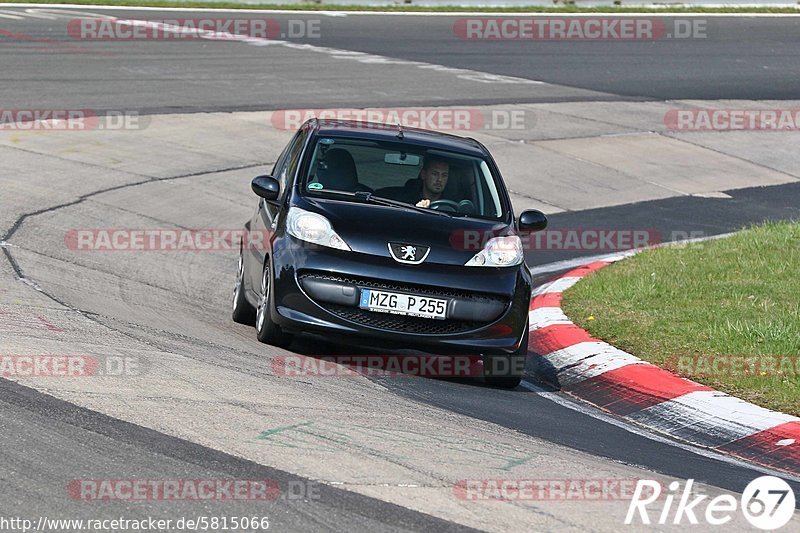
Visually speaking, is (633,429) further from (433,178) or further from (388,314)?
(433,178)

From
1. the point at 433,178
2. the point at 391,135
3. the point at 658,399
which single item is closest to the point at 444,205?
the point at 433,178

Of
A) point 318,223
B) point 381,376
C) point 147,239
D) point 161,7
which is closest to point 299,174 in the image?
point 318,223

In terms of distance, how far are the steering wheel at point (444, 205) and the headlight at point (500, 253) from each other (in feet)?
1.67

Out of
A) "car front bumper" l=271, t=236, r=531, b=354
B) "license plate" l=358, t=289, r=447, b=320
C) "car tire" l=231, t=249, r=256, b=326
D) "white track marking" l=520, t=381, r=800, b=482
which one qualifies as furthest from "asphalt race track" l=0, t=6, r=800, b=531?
"license plate" l=358, t=289, r=447, b=320

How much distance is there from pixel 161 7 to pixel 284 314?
22744 millimetres

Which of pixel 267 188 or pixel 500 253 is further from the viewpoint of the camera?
pixel 267 188

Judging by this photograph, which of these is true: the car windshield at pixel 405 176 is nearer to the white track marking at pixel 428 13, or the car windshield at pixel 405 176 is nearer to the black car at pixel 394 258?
the black car at pixel 394 258

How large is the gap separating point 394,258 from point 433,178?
1252 millimetres

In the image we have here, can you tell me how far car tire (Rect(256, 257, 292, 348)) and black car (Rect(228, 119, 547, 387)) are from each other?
0.01 m

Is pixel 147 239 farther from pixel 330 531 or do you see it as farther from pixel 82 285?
pixel 330 531

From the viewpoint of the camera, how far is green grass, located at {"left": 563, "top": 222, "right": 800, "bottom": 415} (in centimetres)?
823

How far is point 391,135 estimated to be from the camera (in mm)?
9570

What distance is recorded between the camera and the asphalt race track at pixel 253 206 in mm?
5453

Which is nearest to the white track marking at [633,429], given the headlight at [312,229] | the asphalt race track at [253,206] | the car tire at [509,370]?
the asphalt race track at [253,206]
